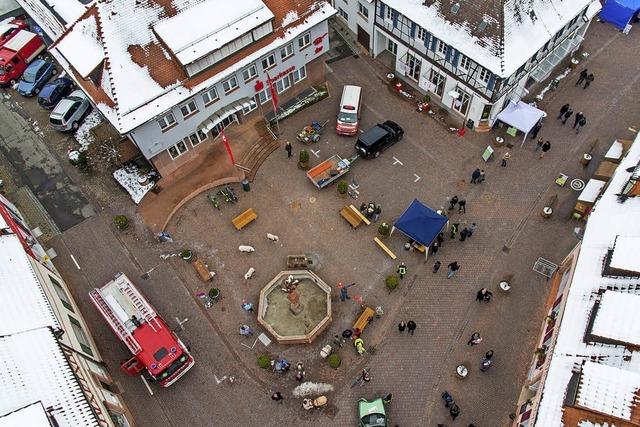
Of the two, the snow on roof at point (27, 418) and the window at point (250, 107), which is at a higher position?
the window at point (250, 107)

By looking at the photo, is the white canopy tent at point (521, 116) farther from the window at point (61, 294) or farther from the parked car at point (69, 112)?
the parked car at point (69, 112)

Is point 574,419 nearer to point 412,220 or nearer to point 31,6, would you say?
point 412,220

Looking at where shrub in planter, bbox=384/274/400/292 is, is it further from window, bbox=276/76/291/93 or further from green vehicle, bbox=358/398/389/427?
window, bbox=276/76/291/93

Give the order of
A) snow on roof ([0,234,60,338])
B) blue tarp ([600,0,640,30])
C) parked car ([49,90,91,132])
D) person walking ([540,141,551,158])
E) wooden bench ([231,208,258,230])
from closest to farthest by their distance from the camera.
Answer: snow on roof ([0,234,60,338])
wooden bench ([231,208,258,230])
person walking ([540,141,551,158])
parked car ([49,90,91,132])
blue tarp ([600,0,640,30])

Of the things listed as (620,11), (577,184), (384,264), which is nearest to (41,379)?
(384,264)

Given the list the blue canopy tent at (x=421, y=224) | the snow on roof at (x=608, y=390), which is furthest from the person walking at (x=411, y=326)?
the snow on roof at (x=608, y=390)

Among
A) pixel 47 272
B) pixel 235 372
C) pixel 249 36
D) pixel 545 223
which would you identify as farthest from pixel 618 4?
pixel 47 272

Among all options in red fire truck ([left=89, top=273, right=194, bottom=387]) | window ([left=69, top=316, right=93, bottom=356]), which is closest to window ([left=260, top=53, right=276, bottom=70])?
red fire truck ([left=89, top=273, right=194, bottom=387])
